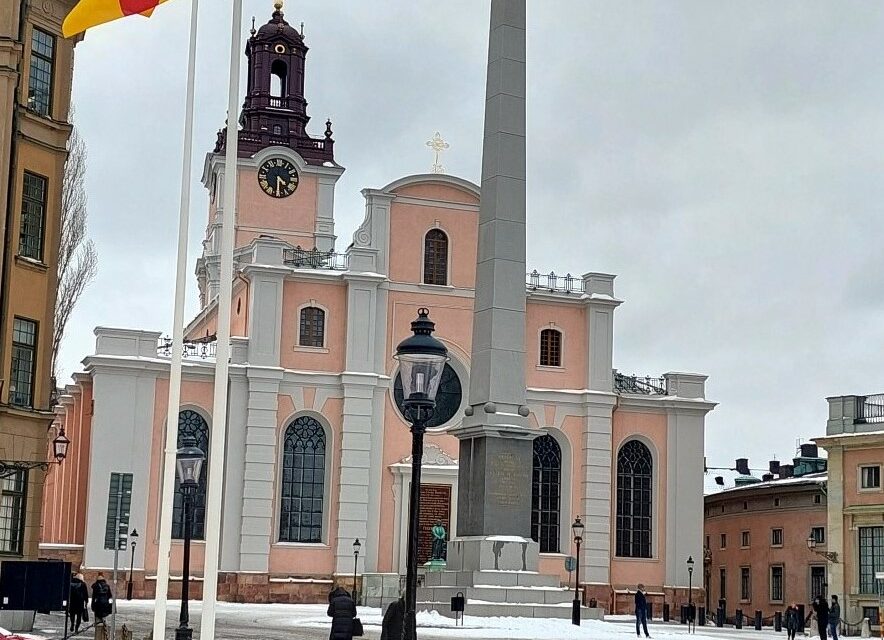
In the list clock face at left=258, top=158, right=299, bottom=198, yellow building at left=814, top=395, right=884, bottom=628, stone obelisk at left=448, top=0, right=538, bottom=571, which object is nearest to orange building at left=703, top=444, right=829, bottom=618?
yellow building at left=814, top=395, right=884, bottom=628

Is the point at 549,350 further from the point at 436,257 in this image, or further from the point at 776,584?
the point at 776,584

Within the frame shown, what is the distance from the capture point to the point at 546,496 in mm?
49906

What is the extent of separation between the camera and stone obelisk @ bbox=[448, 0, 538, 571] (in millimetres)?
29875

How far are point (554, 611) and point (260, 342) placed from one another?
64.3 ft

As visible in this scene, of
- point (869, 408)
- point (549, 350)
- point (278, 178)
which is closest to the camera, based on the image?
point (869, 408)

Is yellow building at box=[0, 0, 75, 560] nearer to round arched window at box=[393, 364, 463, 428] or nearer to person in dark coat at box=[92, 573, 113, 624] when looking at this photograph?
person in dark coat at box=[92, 573, 113, 624]

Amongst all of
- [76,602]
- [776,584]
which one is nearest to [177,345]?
[76,602]

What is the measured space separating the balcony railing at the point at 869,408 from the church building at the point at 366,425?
6.81 metres

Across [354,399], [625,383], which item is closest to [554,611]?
[354,399]

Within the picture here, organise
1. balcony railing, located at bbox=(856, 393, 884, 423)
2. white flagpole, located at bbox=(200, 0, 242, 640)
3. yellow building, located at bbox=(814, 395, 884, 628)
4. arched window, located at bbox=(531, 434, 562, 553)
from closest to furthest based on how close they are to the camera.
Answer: white flagpole, located at bbox=(200, 0, 242, 640) → yellow building, located at bbox=(814, 395, 884, 628) → balcony railing, located at bbox=(856, 393, 884, 423) → arched window, located at bbox=(531, 434, 562, 553)

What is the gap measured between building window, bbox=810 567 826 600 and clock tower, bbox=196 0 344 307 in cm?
2254

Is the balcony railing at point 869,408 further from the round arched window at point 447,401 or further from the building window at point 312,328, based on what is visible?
the building window at point 312,328

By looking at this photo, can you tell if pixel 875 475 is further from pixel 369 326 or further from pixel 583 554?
pixel 369 326

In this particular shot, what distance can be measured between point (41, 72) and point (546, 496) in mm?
29574
